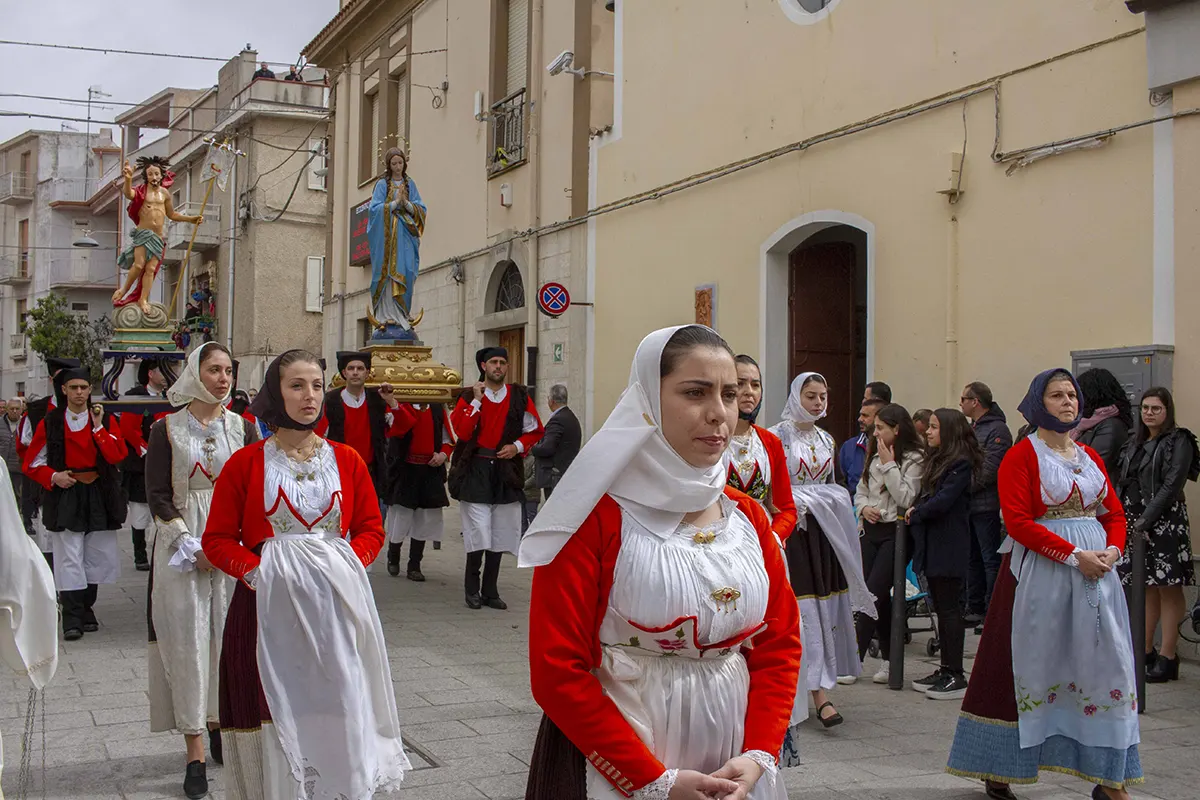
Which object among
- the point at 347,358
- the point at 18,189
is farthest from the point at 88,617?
the point at 18,189

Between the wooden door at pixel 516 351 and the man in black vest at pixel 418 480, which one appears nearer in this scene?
the man in black vest at pixel 418 480

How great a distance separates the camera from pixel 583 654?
8.51ft

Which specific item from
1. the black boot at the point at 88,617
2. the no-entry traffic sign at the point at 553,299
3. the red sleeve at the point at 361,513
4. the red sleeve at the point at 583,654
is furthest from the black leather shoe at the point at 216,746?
the no-entry traffic sign at the point at 553,299

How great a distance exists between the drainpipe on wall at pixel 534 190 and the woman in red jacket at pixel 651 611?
14.2 meters

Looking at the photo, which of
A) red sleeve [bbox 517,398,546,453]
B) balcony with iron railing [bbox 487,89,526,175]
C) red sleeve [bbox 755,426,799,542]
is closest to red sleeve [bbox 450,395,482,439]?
red sleeve [bbox 517,398,546,453]

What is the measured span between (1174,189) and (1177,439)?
180cm

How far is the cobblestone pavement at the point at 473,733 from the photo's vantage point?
213 inches

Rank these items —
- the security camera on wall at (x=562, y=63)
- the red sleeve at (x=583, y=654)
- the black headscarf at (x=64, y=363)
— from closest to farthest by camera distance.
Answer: the red sleeve at (x=583, y=654) → the black headscarf at (x=64, y=363) → the security camera on wall at (x=562, y=63)

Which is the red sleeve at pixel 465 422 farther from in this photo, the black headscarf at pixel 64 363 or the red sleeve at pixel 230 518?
the red sleeve at pixel 230 518

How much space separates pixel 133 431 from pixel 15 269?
5123cm

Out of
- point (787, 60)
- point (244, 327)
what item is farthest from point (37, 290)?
point (787, 60)

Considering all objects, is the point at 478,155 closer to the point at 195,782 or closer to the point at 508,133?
the point at 508,133

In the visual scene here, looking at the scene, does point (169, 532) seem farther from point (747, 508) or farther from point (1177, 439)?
point (1177, 439)

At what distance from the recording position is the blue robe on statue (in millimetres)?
12211
